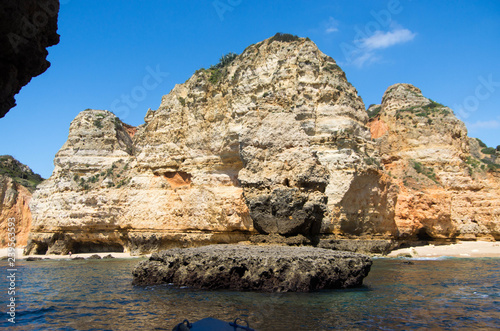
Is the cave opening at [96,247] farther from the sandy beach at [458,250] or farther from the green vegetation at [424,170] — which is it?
the green vegetation at [424,170]

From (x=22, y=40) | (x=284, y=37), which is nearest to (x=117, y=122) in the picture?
→ (x=284, y=37)

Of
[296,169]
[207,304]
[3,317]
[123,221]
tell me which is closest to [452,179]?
[296,169]

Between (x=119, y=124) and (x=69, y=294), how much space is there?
2341cm

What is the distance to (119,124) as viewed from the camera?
32188mm

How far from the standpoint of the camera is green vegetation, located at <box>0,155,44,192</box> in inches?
1355

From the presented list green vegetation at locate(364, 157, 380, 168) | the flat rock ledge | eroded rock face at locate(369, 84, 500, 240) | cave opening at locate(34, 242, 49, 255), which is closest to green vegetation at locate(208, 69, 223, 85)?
green vegetation at locate(364, 157, 380, 168)

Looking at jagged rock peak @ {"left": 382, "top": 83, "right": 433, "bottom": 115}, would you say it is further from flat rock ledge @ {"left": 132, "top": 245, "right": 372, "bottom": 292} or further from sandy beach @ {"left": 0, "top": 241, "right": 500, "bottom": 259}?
flat rock ledge @ {"left": 132, "top": 245, "right": 372, "bottom": 292}

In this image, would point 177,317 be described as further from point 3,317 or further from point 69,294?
point 69,294

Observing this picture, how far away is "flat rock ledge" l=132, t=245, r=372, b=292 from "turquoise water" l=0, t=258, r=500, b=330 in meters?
0.45

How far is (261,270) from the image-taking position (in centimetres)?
1002

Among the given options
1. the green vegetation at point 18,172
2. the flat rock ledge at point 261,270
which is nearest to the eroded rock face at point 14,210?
the green vegetation at point 18,172

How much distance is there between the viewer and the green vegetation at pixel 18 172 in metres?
34.4

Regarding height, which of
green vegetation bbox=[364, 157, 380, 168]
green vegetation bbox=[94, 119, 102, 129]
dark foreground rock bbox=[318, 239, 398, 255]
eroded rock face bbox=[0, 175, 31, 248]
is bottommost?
dark foreground rock bbox=[318, 239, 398, 255]

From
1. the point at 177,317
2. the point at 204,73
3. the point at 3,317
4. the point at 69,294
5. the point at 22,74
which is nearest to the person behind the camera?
the point at 22,74
